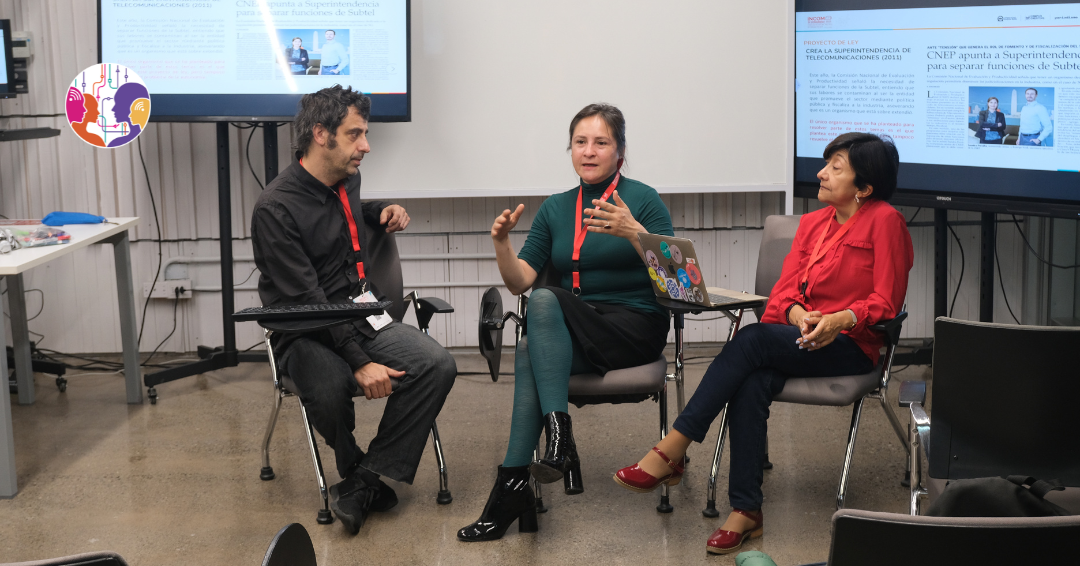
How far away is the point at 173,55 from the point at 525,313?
2189 mm

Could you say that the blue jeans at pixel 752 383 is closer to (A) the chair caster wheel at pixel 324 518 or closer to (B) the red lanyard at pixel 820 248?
(B) the red lanyard at pixel 820 248

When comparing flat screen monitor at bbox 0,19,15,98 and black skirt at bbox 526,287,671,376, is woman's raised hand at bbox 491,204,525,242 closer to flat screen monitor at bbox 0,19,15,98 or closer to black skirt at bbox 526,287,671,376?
black skirt at bbox 526,287,671,376

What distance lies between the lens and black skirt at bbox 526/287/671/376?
9.25 feet

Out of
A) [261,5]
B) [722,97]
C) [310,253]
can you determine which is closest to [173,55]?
[261,5]

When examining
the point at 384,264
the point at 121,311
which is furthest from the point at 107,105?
the point at 384,264

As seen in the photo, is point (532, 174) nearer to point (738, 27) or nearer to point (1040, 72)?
point (738, 27)

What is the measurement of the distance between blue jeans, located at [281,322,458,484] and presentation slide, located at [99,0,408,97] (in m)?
1.66

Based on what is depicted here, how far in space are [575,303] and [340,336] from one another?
30.1 inches

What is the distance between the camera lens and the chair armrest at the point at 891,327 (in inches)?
105

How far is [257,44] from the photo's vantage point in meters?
4.11

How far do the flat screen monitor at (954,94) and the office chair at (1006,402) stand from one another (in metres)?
1.84

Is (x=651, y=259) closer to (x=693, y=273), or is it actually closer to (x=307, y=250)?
(x=693, y=273)

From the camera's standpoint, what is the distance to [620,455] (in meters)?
3.42

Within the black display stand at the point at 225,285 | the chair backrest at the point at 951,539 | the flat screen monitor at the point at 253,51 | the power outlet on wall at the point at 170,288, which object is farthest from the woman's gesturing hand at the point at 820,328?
the power outlet on wall at the point at 170,288
